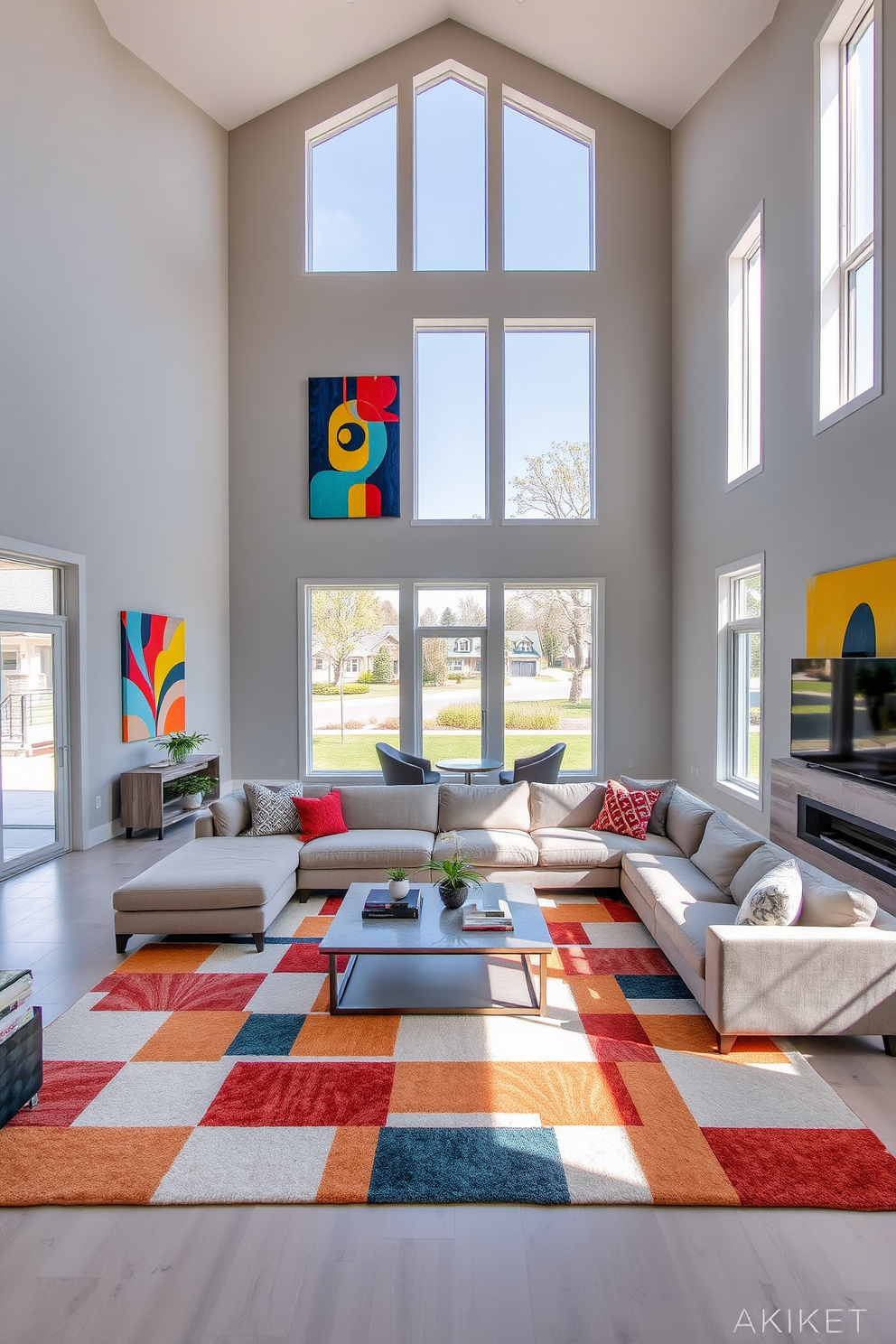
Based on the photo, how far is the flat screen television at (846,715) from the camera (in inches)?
164

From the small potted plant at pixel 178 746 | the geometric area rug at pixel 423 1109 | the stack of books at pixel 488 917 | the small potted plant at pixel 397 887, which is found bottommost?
the geometric area rug at pixel 423 1109

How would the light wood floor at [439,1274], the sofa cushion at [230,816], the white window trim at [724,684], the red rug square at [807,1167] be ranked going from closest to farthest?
the light wood floor at [439,1274]
the red rug square at [807,1167]
the sofa cushion at [230,816]
the white window trim at [724,684]

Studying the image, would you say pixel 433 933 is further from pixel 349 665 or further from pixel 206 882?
pixel 349 665

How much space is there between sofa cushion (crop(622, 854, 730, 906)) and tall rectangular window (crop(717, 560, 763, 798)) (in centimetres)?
211

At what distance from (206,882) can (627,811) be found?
9.66 feet

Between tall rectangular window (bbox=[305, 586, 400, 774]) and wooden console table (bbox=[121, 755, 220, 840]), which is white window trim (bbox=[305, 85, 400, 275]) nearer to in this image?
tall rectangular window (bbox=[305, 586, 400, 774])

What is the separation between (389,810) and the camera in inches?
222

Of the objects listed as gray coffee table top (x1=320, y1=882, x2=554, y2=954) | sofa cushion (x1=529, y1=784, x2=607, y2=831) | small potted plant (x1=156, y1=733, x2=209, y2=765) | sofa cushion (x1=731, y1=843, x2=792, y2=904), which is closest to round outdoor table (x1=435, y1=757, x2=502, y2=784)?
sofa cushion (x1=529, y1=784, x2=607, y2=831)

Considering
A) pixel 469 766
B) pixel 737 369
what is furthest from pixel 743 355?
pixel 469 766

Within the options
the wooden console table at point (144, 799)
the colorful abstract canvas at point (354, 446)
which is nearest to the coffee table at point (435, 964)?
the wooden console table at point (144, 799)

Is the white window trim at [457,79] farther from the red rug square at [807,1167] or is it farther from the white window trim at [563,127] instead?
the red rug square at [807,1167]

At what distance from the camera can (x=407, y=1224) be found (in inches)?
87.0

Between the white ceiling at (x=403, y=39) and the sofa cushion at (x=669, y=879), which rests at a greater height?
the white ceiling at (x=403, y=39)

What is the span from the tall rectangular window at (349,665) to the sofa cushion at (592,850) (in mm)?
4209
